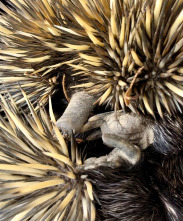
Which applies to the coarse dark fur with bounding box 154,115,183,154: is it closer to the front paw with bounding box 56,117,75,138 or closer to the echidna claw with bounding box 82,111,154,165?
the echidna claw with bounding box 82,111,154,165

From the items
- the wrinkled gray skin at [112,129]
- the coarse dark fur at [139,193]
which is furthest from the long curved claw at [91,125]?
the coarse dark fur at [139,193]

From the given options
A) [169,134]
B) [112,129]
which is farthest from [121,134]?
[169,134]

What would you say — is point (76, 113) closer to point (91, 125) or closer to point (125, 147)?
point (91, 125)

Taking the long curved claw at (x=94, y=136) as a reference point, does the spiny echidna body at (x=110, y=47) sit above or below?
above

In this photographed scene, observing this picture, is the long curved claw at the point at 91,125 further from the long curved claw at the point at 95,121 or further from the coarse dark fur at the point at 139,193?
the coarse dark fur at the point at 139,193

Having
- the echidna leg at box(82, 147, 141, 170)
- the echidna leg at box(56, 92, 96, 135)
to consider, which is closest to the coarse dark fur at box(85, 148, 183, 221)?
the echidna leg at box(82, 147, 141, 170)

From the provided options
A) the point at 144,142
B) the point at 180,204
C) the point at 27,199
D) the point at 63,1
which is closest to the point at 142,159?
the point at 144,142

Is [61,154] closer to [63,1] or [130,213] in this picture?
[130,213]
